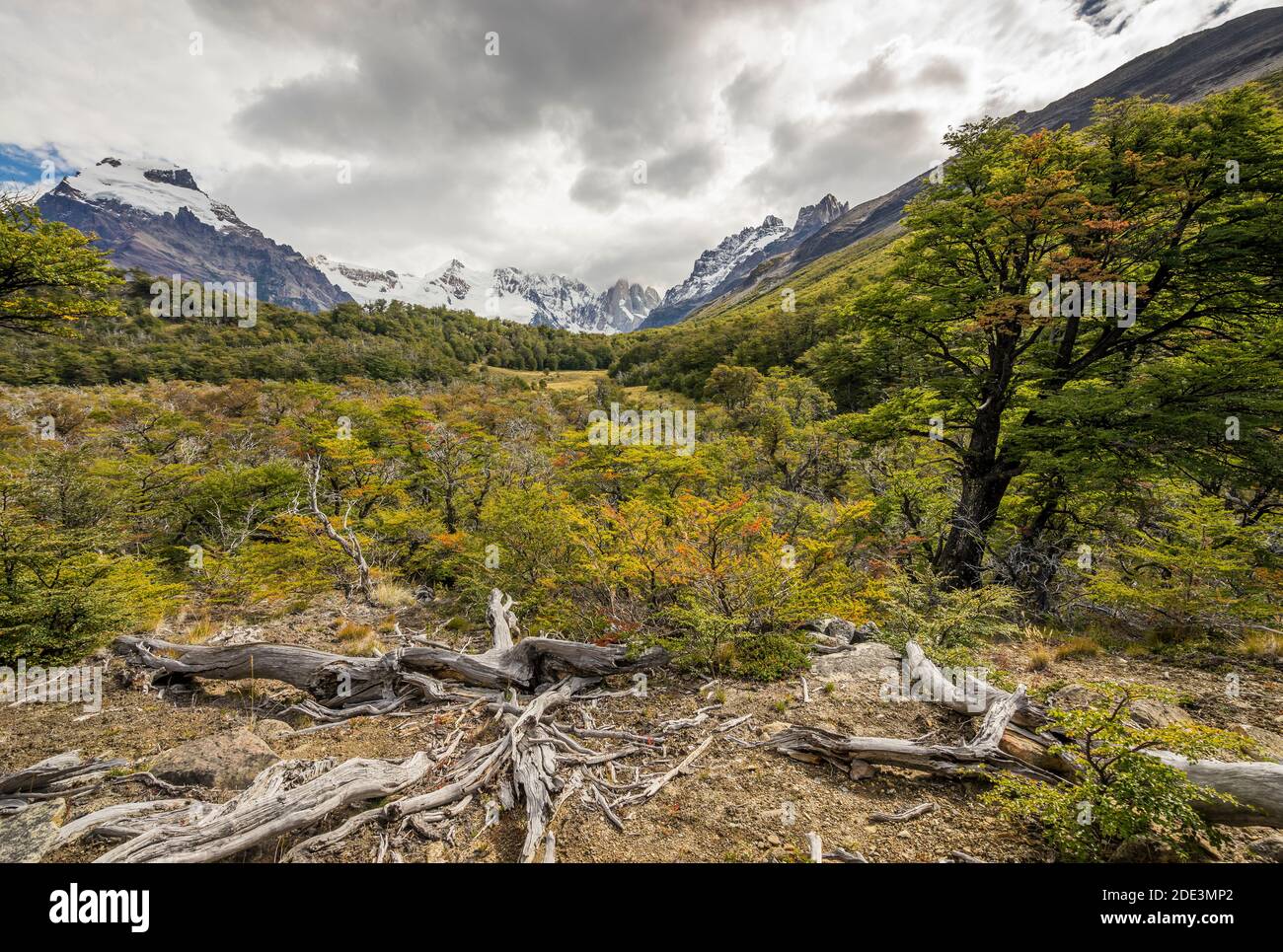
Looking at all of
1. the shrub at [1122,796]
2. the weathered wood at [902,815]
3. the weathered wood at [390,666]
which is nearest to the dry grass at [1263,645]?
the shrub at [1122,796]

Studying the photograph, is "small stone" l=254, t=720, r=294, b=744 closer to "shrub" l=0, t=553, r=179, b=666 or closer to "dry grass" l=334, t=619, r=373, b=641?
"dry grass" l=334, t=619, r=373, b=641

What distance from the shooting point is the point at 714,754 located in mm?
4414

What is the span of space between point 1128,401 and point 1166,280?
2.67 m

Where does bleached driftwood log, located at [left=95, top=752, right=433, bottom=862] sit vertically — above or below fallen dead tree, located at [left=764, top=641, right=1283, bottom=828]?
below

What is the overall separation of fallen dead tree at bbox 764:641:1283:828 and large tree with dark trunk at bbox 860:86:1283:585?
164 inches

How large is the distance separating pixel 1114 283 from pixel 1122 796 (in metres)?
9.10

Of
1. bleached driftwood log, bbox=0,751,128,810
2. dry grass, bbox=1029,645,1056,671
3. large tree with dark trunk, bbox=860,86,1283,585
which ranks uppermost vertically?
large tree with dark trunk, bbox=860,86,1283,585

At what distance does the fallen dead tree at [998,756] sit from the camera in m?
2.78

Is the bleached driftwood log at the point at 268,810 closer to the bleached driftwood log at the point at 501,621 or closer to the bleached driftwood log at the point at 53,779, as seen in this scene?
the bleached driftwood log at the point at 53,779

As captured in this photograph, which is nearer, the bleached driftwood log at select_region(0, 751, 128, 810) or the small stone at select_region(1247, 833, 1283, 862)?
the small stone at select_region(1247, 833, 1283, 862)

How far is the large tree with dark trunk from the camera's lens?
281 inches

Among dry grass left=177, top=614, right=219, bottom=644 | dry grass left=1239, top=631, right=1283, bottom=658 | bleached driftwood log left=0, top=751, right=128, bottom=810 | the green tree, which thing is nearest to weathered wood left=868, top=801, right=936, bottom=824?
dry grass left=1239, top=631, right=1283, bottom=658

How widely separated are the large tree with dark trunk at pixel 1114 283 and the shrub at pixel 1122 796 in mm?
5549
